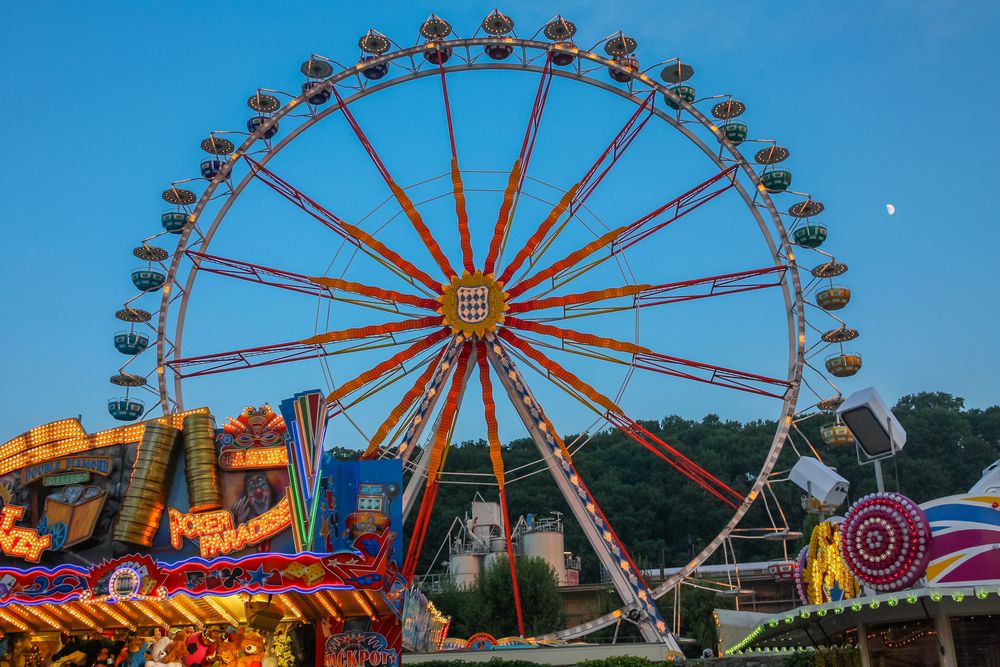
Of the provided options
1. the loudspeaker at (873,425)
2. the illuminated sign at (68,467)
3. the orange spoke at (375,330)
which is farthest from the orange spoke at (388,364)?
the loudspeaker at (873,425)

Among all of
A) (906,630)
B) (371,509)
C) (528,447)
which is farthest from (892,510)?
(528,447)

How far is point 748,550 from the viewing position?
Answer: 52.8m

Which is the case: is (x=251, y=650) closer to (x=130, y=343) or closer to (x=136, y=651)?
(x=136, y=651)

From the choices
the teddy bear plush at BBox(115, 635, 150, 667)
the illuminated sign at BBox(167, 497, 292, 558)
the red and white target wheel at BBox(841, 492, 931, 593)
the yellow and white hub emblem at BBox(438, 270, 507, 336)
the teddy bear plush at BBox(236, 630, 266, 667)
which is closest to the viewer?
the red and white target wheel at BBox(841, 492, 931, 593)

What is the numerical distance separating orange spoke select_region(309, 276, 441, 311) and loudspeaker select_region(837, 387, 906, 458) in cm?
899

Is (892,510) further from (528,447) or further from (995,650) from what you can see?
(528,447)

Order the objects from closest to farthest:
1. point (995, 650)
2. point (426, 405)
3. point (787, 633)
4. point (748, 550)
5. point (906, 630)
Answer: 1. point (995, 650)
2. point (906, 630)
3. point (787, 633)
4. point (426, 405)
5. point (748, 550)

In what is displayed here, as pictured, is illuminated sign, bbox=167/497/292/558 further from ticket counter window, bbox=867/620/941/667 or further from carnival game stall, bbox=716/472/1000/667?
ticket counter window, bbox=867/620/941/667

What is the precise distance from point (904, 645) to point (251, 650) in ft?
27.9

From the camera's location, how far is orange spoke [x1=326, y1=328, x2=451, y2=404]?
64.2ft

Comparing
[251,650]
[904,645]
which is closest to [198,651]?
[251,650]

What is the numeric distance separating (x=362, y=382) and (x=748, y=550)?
37.8 m

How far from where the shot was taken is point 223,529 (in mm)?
15703

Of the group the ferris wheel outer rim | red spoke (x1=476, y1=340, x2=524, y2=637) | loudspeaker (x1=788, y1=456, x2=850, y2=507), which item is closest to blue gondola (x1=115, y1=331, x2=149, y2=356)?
the ferris wheel outer rim
